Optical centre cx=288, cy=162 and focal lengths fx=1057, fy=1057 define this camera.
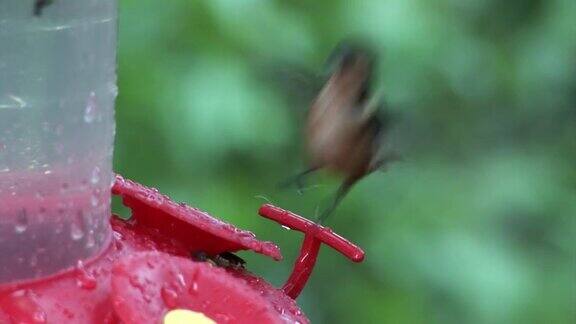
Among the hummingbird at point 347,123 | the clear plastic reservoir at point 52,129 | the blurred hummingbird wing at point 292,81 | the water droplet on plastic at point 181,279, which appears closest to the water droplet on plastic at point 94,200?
the clear plastic reservoir at point 52,129

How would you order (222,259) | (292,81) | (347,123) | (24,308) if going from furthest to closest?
(292,81) → (347,123) → (222,259) → (24,308)

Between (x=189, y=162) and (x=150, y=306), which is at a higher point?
(x=150, y=306)

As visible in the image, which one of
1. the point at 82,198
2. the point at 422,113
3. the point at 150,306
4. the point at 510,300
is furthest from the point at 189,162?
the point at 150,306

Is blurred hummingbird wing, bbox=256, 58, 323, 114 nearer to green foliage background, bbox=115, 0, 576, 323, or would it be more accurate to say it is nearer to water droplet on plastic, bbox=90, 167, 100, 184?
green foliage background, bbox=115, 0, 576, 323

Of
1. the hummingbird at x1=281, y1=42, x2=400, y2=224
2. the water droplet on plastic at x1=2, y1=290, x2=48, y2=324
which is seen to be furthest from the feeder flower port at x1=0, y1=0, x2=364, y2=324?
the hummingbird at x1=281, y1=42, x2=400, y2=224

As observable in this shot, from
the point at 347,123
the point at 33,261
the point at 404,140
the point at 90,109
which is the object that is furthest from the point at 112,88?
the point at 404,140

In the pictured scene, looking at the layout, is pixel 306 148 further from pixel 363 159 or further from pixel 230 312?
pixel 230 312

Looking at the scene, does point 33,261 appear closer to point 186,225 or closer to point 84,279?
point 84,279
